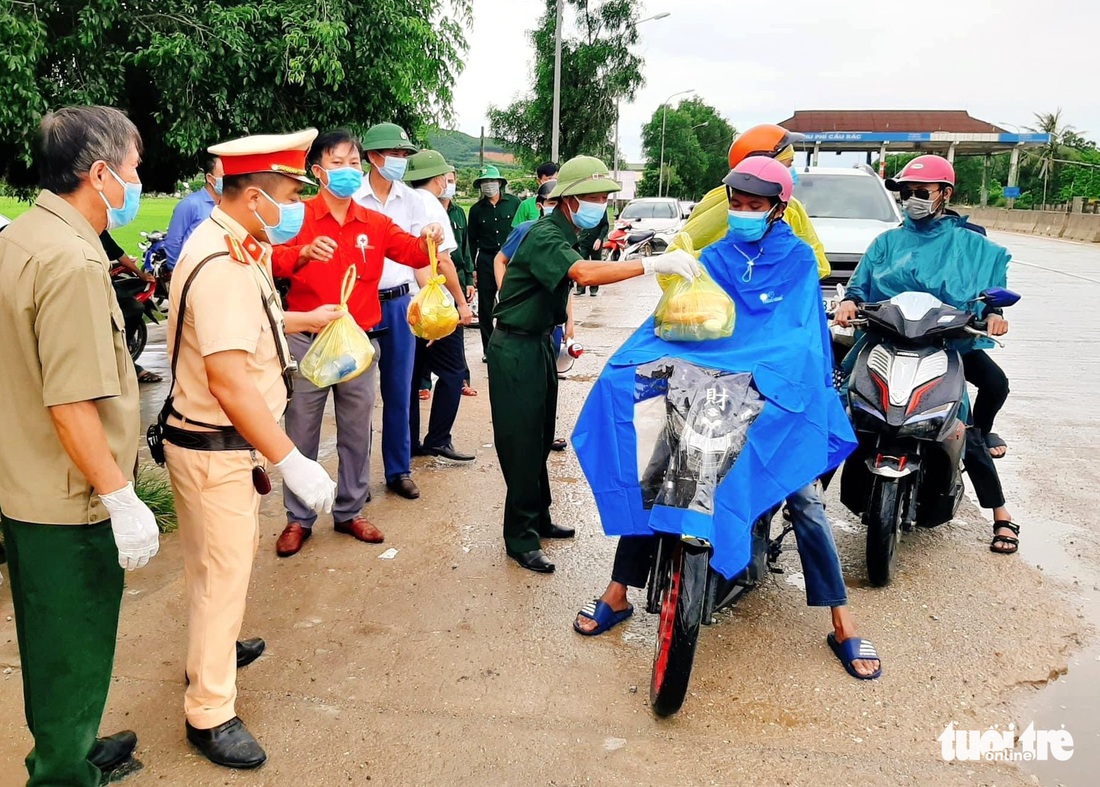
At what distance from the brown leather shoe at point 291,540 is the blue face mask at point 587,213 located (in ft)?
6.76

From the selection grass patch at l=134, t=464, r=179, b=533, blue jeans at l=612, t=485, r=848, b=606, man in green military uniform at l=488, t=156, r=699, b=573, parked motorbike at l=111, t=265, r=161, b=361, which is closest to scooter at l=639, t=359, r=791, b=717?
blue jeans at l=612, t=485, r=848, b=606

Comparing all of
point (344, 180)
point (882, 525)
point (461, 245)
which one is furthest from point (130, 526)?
point (461, 245)

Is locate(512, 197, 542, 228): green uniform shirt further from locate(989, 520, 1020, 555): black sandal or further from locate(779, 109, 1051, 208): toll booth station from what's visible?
locate(779, 109, 1051, 208): toll booth station

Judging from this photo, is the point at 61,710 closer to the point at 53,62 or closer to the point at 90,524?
the point at 90,524

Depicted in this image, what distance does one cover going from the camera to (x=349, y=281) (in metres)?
3.79

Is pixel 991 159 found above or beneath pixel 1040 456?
above

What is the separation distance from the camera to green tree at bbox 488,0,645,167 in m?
34.5

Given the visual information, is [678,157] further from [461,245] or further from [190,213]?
[190,213]

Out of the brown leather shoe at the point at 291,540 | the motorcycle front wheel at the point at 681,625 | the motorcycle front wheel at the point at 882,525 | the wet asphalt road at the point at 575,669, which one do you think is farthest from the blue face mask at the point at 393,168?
the motorcycle front wheel at the point at 882,525

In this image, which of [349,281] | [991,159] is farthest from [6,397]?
[991,159]

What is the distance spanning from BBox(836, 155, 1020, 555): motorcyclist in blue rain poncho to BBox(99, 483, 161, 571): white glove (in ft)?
10.9

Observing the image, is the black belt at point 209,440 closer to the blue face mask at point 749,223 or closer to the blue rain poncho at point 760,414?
the blue rain poncho at point 760,414

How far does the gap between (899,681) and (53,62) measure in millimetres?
6884

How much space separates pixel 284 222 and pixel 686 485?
159cm
